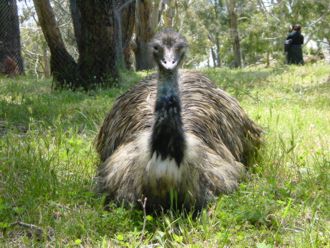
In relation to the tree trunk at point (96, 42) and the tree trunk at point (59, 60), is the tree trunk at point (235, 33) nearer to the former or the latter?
the tree trunk at point (96, 42)

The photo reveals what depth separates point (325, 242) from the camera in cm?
283

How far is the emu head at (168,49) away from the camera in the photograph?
3.14 meters

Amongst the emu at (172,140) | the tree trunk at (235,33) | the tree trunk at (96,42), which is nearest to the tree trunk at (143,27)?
the tree trunk at (96,42)

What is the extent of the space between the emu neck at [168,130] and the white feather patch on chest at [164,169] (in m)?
0.02

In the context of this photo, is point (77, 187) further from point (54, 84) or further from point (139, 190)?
point (54, 84)

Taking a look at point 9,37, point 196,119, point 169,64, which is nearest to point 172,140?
point 169,64

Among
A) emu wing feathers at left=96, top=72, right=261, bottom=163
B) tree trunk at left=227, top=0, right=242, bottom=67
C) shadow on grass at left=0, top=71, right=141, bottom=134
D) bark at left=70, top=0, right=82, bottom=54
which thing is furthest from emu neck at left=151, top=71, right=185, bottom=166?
tree trunk at left=227, top=0, right=242, bottom=67

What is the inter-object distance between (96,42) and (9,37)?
4.92m

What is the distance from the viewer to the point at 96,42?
838 centimetres

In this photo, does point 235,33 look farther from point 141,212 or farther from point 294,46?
point 141,212

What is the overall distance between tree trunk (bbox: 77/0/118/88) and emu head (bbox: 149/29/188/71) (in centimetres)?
509

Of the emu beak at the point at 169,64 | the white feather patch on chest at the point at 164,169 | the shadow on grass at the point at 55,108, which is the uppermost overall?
the emu beak at the point at 169,64

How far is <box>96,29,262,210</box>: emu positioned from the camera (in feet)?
9.76

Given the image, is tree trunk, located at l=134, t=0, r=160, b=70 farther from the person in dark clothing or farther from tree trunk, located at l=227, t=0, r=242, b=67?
tree trunk, located at l=227, t=0, r=242, b=67
